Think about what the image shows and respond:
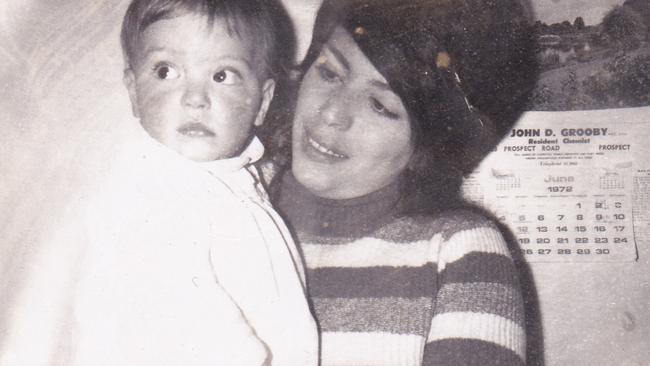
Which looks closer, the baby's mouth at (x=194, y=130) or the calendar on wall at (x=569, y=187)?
the baby's mouth at (x=194, y=130)

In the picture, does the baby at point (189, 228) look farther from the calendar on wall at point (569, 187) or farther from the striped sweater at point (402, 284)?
the calendar on wall at point (569, 187)

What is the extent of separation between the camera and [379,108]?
1.68 feet

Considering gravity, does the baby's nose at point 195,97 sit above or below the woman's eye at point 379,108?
above

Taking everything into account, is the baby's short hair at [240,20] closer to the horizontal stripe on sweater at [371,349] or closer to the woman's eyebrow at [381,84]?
the woman's eyebrow at [381,84]

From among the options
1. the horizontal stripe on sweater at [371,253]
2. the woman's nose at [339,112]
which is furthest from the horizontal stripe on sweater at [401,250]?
the woman's nose at [339,112]

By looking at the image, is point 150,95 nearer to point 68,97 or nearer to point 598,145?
point 68,97

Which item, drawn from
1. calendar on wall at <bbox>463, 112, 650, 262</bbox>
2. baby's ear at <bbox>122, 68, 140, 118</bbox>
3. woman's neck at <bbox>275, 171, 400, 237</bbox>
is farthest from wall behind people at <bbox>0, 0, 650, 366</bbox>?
calendar on wall at <bbox>463, 112, 650, 262</bbox>

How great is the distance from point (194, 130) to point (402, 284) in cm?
22

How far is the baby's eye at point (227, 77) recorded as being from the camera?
453mm

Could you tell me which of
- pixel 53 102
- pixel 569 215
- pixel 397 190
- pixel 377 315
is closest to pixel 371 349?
pixel 377 315

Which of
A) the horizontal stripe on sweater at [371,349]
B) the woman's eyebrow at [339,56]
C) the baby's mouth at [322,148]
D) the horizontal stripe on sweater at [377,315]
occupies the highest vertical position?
the woman's eyebrow at [339,56]

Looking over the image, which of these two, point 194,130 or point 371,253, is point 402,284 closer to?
point 371,253

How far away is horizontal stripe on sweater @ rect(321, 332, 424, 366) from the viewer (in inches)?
19.4

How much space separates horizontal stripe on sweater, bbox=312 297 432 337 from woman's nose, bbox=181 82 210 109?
188mm
